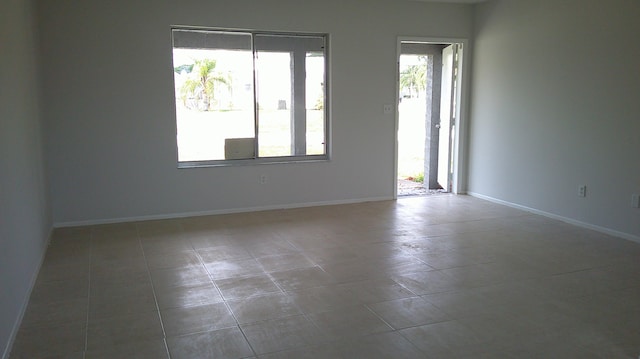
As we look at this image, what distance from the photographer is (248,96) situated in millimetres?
5809

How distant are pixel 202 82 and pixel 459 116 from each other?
3.42 m

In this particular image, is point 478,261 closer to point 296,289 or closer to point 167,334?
point 296,289

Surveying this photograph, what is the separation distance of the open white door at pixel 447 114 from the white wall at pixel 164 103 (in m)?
0.52

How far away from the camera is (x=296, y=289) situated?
11.1 ft

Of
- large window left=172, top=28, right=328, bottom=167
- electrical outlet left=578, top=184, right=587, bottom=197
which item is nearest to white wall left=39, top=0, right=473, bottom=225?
large window left=172, top=28, right=328, bottom=167

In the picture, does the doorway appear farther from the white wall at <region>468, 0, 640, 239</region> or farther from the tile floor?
the tile floor

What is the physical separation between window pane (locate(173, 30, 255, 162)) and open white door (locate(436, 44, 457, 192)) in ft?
9.09

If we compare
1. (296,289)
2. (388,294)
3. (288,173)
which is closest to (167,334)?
(296,289)

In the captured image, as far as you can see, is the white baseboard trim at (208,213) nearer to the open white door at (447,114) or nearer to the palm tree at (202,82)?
the open white door at (447,114)

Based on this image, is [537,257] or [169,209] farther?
[169,209]

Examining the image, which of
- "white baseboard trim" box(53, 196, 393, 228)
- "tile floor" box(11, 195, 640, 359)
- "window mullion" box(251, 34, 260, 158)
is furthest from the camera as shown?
"window mullion" box(251, 34, 260, 158)

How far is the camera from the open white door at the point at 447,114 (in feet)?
22.1

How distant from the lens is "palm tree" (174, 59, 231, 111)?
551 centimetres

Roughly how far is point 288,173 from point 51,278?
117 inches
